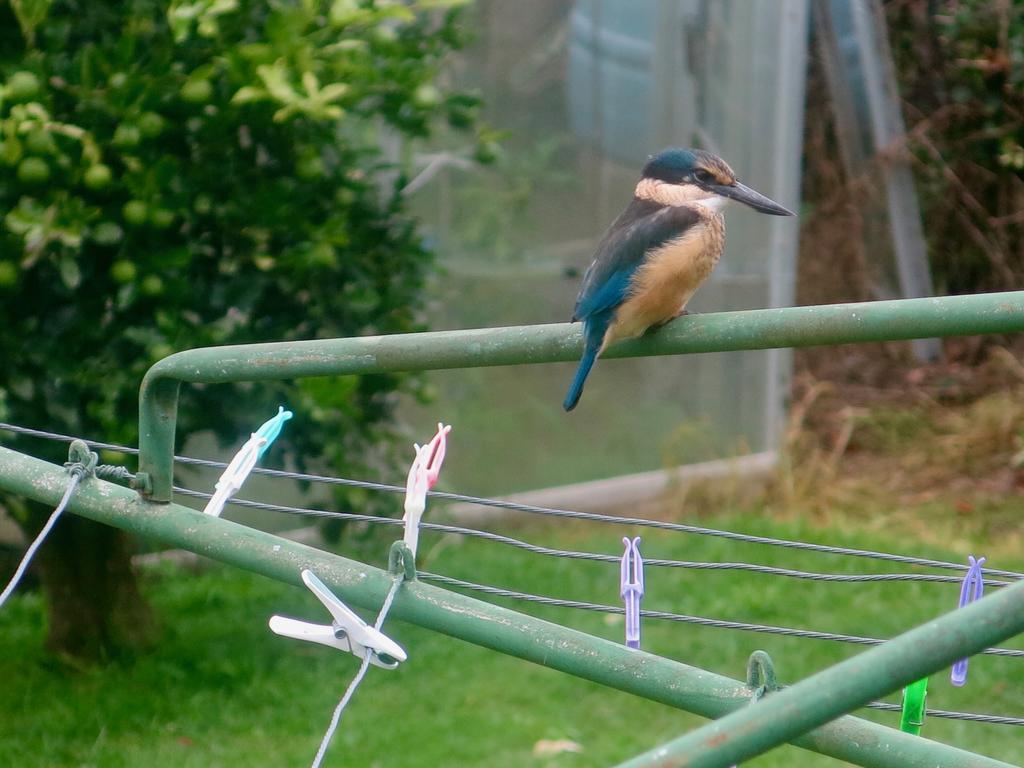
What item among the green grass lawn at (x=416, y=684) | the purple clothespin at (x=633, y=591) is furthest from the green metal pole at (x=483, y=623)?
the green grass lawn at (x=416, y=684)

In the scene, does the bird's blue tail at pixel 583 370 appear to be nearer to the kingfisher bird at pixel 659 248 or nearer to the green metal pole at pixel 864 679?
the kingfisher bird at pixel 659 248

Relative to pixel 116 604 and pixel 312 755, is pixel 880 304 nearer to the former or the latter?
pixel 312 755

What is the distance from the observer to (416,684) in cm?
425

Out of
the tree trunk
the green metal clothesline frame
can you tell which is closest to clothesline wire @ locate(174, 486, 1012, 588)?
the green metal clothesline frame

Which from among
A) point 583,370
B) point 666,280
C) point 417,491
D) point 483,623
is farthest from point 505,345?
point 666,280

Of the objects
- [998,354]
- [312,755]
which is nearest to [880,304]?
[312,755]

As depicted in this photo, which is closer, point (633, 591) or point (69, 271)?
point (633, 591)

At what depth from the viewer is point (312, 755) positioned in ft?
12.2

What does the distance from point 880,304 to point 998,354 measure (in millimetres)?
6248

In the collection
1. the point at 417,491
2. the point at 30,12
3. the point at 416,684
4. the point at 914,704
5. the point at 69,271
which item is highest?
the point at 30,12

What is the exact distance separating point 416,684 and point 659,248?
2.14 meters

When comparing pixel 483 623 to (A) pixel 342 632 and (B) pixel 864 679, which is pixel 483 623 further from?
(B) pixel 864 679

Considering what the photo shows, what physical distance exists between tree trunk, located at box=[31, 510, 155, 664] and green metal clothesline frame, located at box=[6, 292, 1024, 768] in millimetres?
2355

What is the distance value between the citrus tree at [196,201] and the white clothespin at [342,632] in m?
2.01
